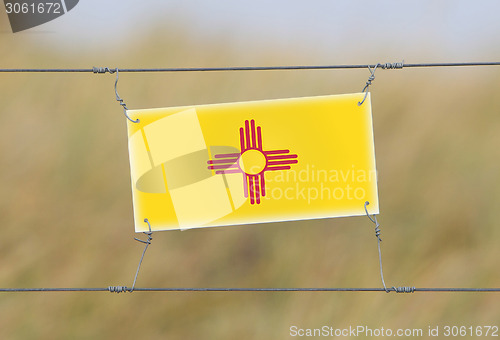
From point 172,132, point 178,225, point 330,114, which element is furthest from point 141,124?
point 330,114

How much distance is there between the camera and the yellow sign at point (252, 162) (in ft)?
2.90

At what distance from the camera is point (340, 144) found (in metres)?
0.89

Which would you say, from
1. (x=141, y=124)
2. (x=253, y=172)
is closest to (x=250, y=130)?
(x=253, y=172)

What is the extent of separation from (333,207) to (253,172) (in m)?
0.16

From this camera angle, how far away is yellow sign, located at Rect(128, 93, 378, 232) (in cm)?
88

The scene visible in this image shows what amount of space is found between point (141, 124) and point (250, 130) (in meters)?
0.20

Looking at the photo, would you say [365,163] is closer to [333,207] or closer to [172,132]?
[333,207]

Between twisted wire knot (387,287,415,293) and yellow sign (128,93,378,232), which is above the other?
yellow sign (128,93,378,232)

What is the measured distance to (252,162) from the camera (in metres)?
0.89

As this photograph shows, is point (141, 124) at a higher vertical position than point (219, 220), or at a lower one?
higher

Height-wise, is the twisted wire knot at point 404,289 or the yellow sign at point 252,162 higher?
the yellow sign at point 252,162

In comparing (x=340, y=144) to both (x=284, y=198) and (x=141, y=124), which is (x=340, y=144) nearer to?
(x=284, y=198)

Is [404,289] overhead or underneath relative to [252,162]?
underneath

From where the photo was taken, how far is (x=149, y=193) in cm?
89
